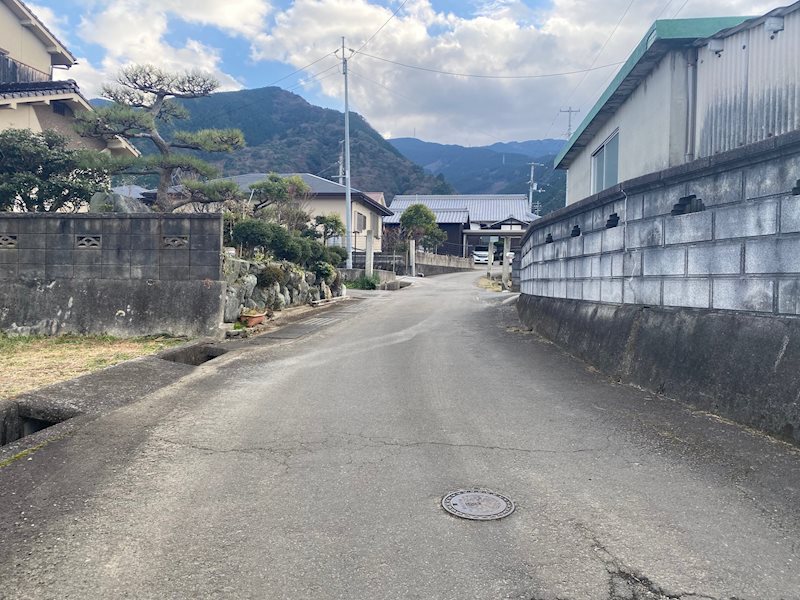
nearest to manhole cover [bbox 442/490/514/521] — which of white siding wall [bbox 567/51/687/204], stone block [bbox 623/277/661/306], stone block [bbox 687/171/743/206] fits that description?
stone block [bbox 687/171/743/206]

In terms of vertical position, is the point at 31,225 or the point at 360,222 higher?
the point at 360,222

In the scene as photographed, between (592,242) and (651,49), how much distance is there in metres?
2.74

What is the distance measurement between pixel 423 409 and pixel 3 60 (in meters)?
19.0

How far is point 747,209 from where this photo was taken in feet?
16.3

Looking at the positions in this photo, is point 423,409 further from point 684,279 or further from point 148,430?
point 684,279

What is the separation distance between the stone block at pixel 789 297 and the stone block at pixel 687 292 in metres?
0.89

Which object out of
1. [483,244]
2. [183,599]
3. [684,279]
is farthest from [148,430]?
[483,244]

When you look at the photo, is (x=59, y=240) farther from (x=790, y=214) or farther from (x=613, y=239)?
(x=790, y=214)

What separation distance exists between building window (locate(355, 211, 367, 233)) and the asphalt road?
2892cm

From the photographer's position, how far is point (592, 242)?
8.32m

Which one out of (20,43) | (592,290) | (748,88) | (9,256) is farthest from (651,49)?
(20,43)

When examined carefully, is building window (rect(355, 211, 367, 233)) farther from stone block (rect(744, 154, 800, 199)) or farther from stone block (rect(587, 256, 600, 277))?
stone block (rect(744, 154, 800, 199))

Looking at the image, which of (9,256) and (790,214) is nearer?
(790,214)

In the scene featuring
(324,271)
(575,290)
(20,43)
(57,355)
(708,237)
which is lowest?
(57,355)
